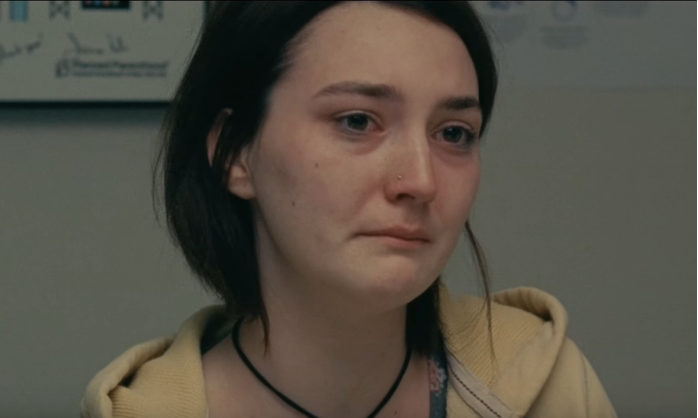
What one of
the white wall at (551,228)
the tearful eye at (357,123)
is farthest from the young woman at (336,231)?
the white wall at (551,228)

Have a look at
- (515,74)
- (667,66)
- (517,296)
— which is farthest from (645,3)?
(517,296)

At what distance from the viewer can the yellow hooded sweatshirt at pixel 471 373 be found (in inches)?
32.9

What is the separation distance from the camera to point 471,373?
35.2 inches

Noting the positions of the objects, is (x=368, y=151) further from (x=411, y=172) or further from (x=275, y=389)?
(x=275, y=389)

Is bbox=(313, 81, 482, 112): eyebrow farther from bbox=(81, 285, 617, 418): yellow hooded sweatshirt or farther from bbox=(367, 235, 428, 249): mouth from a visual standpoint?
bbox=(81, 285, 617, 418): yellow hooded sweatshirt

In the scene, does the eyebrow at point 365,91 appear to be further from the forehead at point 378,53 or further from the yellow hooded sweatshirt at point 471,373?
the yellow hooded sweatshirt at point 471,373

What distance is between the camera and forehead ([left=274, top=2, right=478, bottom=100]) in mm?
743

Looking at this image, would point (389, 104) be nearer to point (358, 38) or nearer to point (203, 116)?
point (358, 38)

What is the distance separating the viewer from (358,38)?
0.76m

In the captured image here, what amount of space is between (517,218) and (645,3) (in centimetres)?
36

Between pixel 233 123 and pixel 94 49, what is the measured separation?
0.38m
